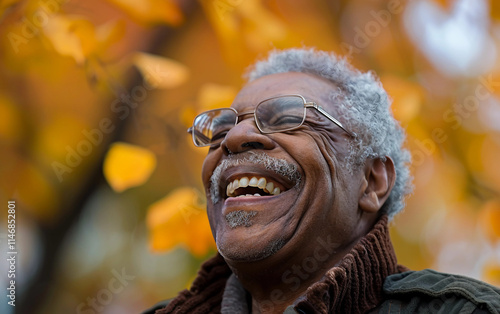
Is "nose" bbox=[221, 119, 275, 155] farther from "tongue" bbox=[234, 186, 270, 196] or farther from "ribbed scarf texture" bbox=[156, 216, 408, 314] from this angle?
"ribbed scarf texture" bbox=[156, 216, 408, 314]

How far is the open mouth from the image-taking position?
1.82m

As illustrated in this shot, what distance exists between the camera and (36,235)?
274cm

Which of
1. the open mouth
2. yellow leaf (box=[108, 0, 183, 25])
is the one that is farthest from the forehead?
yellow leaf (box=[108, 0, 183, 25])

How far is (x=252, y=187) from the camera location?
6.28ft

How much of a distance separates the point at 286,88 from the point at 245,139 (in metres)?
0.29

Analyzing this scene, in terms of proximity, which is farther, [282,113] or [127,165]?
[127,165]

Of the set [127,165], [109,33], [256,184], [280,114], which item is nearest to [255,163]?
[256,184]

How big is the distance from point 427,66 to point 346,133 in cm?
179

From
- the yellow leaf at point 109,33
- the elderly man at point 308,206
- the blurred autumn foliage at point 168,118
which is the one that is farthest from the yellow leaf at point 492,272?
the yellow leaf at point 109,33

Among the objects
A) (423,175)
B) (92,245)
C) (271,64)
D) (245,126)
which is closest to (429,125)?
(423,175)

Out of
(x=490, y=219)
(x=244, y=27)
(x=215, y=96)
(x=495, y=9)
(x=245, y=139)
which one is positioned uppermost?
(x=495, y=9)

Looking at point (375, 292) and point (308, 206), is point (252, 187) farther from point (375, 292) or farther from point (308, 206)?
point (375, 292)

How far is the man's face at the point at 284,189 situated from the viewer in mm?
1733

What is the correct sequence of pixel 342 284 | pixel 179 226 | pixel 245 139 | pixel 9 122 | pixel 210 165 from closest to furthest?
pixel 342 284 → pixel 245 139 → pixel 210 165 → pixel 9 122 → pixel 179 226
